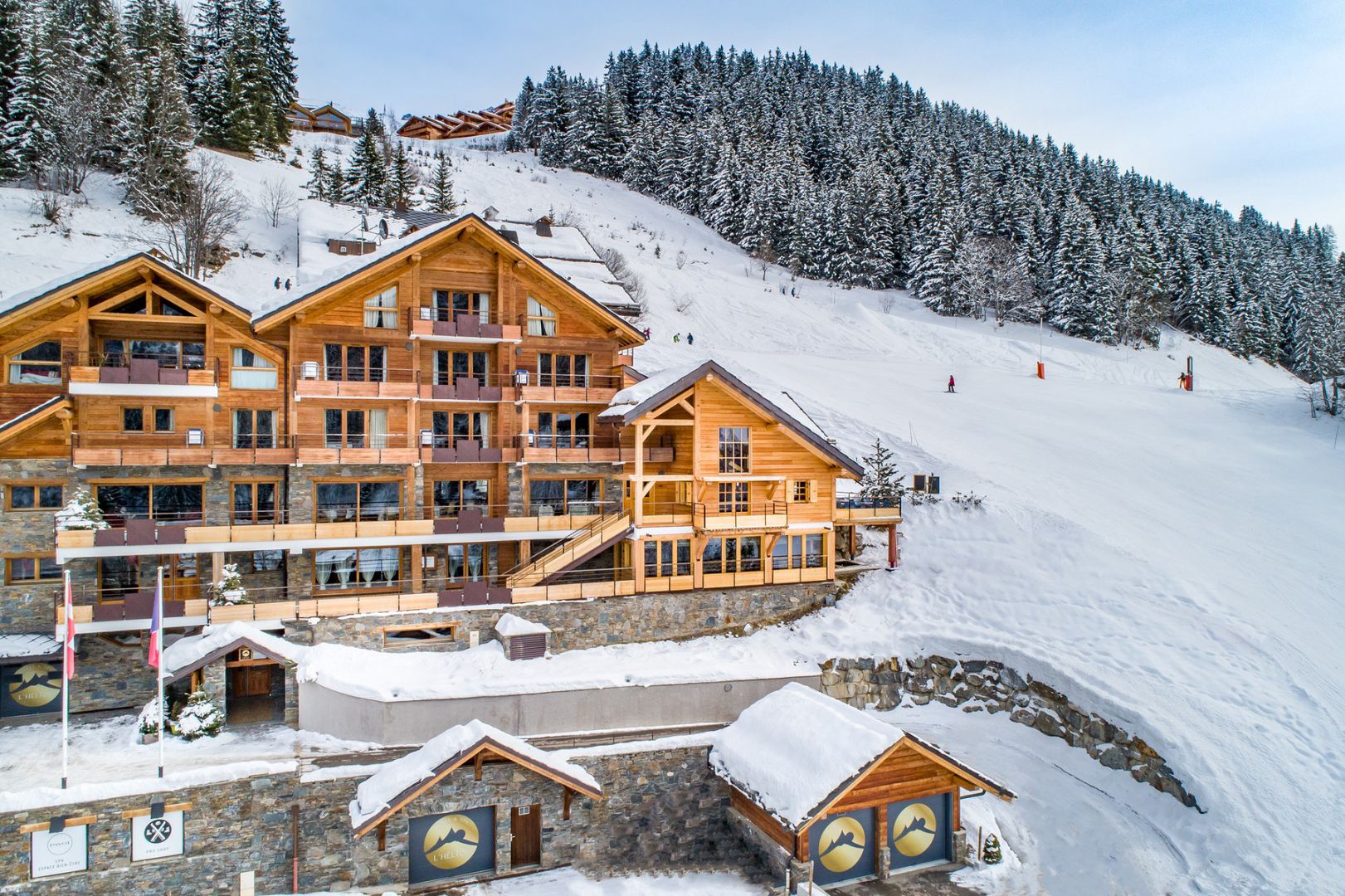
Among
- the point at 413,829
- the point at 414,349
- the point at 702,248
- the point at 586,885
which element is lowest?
the point at 586,885

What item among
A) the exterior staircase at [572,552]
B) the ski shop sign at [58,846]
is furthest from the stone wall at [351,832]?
the exterior staircase at [572,552]

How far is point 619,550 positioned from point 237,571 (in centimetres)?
1148

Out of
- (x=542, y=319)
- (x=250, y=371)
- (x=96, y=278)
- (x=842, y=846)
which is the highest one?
(x=96, y=278)

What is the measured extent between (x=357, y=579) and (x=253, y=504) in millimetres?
3947

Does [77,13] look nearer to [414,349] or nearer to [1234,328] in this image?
[414,349]

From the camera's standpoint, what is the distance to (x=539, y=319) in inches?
1117

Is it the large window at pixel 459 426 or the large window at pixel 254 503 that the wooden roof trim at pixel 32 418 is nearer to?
the large window at pixel 254 503

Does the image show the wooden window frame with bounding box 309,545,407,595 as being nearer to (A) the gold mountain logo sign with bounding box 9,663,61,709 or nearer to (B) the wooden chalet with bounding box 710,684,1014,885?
(A) the gold mountain logo sign with bounding box 9,663,61,709

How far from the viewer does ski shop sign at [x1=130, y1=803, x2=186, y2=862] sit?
1579 cm

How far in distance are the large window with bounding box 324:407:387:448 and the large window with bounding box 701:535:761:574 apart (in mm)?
11223

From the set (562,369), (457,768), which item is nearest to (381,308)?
(562,369)

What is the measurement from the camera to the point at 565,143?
104 meters

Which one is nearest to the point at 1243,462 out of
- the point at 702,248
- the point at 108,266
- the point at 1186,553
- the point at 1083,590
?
the point at 1186,553

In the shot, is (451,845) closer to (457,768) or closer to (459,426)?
(457,768)
